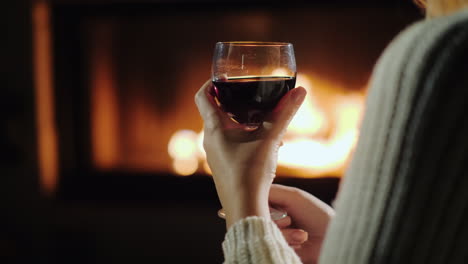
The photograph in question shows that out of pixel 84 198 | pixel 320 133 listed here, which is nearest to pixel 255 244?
pixel 320 133

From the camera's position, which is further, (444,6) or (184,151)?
(184,151)

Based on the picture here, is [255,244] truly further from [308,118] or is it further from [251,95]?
[308,118]

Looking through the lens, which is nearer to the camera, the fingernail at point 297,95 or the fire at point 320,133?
the fingernail at point 297,95

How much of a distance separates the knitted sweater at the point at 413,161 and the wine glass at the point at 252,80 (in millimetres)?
335

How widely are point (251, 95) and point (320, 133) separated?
4.15 ft

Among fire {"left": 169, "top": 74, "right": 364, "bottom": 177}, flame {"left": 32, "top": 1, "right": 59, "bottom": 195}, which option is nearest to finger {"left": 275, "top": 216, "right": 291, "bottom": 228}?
fire {"left": 169, "top": 74, "right": 364, "bottom": 177}

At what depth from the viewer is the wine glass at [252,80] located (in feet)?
2.52

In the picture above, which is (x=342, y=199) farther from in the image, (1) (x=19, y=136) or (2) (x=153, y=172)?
(1) (x=19, y=136)

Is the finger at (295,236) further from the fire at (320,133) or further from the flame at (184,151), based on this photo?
the flame at (184,151)

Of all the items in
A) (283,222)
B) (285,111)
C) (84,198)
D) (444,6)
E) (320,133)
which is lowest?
(84,198)

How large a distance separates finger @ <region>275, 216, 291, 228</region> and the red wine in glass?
170 mm

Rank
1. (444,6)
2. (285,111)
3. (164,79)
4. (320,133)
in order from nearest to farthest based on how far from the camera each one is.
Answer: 1. (444,6)
2. (285,111)
3. (320,133)
4. (164,79)

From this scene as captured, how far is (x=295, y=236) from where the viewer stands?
81 centimetres

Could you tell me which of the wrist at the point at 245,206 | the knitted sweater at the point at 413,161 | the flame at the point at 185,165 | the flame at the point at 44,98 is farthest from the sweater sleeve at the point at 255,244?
the flame at the point at 44,98
